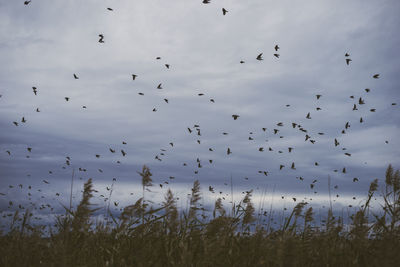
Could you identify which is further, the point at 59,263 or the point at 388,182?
the point at 388,182

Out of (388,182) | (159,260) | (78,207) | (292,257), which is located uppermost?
(388,182)

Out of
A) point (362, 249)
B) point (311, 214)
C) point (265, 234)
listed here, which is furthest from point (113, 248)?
point (362, 249)

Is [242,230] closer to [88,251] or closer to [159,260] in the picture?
[159,260]

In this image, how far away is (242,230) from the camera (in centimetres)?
637

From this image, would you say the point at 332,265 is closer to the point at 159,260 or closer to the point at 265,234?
the point at 265,234

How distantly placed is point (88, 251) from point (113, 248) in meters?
0.43

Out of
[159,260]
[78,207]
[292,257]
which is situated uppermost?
[78,207]

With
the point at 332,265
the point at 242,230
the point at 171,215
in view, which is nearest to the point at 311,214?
the point at 332,265

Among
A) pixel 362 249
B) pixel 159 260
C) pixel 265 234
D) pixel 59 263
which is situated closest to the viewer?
pixel 59 263

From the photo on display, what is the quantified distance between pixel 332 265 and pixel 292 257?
2.48 m

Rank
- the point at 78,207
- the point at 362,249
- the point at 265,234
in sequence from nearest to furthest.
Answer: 1. the point at 78,207
2. the point at 362,249
3. the point at 265,234

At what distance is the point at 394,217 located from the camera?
5.86 meters

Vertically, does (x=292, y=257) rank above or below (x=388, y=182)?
below

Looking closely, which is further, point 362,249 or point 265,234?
point 265,234
